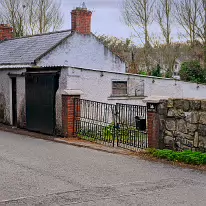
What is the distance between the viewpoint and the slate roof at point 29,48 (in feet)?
68.8

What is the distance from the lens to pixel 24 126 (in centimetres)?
1833

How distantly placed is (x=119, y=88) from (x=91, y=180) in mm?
11094

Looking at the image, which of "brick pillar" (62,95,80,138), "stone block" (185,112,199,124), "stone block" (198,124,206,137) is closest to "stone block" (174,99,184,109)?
"stone block" (185,112,199,124)

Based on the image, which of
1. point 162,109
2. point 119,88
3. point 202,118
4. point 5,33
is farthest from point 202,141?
point 5,33

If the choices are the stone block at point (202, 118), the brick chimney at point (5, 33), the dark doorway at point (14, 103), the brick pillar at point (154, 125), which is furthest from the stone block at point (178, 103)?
the brick chimney at point (5, 33)

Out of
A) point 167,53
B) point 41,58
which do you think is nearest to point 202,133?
point 41,58

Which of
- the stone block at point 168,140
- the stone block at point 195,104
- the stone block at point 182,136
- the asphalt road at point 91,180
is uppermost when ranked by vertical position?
the stone block at point 195,104

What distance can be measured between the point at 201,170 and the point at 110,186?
2.84 meters

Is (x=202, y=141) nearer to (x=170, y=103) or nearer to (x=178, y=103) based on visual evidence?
(x=178, y=103)

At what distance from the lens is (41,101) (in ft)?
54.6

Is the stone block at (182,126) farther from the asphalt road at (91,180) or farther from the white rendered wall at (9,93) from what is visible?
the white rendered wall at (9,93)

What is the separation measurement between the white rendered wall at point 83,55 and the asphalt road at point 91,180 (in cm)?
995

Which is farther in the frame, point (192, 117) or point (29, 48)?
point (29, 48)

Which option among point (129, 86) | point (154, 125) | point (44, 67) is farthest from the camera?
point (129, 86)
